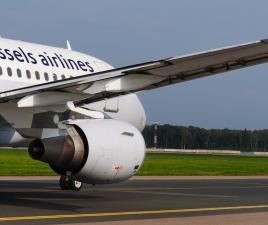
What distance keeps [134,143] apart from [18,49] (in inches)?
185

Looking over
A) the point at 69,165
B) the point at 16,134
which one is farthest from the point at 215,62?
the point at 16,134

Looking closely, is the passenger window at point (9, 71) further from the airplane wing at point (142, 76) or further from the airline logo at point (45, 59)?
the airplane wing at point (142, 76)

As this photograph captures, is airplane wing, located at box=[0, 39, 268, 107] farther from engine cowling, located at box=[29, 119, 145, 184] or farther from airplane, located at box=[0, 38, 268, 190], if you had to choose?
engine cowling, located at box=[29, 119, 145, 184]

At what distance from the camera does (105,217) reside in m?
15.3

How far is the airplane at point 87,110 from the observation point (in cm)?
1498

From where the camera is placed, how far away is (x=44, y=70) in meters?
19.7

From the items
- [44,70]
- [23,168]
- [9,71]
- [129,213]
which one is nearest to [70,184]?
[44,70]

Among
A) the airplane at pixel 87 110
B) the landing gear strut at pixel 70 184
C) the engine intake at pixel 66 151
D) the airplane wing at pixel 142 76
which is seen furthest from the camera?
the landing gear strut at pixel 70 184

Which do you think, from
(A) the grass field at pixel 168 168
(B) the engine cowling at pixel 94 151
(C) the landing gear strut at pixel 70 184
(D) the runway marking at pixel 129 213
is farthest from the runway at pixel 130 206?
(A) the grass field at pixel 168 168

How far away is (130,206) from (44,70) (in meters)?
4.46

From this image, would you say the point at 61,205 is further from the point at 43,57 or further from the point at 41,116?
the point at 43,57

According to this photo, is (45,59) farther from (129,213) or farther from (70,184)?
(129,213)

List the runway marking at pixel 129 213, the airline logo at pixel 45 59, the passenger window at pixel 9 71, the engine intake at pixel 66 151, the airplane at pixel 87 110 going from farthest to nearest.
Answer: the airline logo at pixel 45 59 < the passenger window at pixel 9 71 < the engine intake at pixel 66 151 < the airplane at pixel 87 110 < the runway marking at pixel 129 213

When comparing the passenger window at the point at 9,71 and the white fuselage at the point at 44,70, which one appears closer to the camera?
the white fuselage at the point at 44,70
